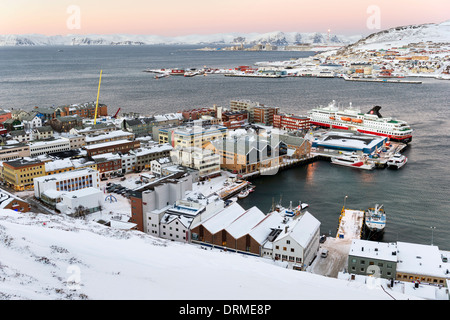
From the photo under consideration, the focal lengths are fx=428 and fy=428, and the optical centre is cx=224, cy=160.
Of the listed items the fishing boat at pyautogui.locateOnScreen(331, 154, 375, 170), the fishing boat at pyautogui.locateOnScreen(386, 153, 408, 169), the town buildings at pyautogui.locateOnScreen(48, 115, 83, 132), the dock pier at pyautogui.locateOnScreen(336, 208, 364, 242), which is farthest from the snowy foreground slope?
the town buildings at pyautogui.locateOnScreen(48, 115, 83, 132)

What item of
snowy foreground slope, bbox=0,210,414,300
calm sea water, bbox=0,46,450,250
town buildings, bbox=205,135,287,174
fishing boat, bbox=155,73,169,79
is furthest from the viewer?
fishing boat, bbox=155,73,169,79

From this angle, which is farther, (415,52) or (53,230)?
(415,52)

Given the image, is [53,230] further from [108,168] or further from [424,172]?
[424,172]

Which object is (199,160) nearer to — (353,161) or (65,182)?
(65,182)

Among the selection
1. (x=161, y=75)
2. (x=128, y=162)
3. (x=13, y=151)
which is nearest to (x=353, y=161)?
(x=128, y=162)

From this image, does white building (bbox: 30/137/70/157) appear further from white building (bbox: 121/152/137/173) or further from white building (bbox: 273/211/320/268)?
white building (bbox: 273/211/320/268)

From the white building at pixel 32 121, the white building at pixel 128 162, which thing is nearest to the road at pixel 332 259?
the white building at pixel 128 162
